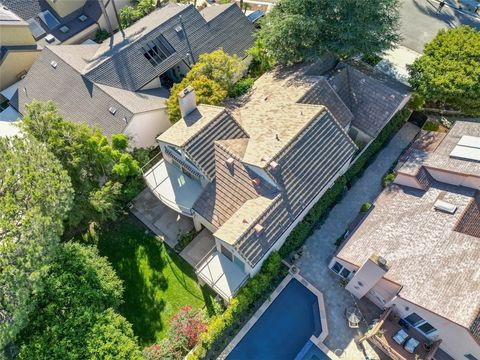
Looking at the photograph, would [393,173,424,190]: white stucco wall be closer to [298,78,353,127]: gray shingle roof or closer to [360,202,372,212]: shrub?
[360,202,372,212]: shrub

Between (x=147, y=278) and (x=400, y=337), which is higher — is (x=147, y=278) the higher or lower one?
the lower one

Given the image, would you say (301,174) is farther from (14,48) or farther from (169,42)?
(14,48)

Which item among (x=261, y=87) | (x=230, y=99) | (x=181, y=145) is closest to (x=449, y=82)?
(x=261, y=87)

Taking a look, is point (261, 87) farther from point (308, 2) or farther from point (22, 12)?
point (22, 12)

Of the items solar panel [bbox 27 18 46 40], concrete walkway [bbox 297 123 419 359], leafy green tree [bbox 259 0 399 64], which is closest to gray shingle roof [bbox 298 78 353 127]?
leafy green tree [bbox 259 0 399 64]

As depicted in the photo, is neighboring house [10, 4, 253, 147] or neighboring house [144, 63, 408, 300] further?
neighboring house [10, 4, 253, 147]

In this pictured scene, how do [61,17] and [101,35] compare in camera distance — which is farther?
[101,35]

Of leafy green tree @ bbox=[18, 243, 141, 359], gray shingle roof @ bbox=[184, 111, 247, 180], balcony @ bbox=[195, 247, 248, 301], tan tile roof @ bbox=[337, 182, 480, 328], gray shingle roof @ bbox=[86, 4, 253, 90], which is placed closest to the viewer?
leafy green tree @ bbox=[18, 243, 141, 359]

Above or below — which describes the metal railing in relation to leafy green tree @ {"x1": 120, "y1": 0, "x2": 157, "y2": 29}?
below

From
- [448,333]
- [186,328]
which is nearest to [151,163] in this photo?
[186,328]
